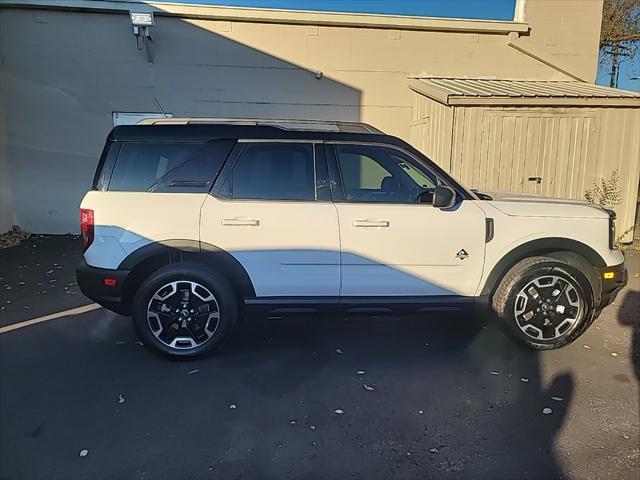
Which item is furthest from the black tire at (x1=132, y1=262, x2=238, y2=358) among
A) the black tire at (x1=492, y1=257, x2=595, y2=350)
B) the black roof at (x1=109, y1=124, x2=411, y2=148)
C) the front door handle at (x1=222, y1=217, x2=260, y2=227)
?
the black tire at (x1=492, y1=257, x2=595, y2=350)

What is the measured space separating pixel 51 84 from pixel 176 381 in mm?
7708

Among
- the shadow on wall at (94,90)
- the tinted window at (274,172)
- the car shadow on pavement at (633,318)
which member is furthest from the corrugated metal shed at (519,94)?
the tinted window at (274,172)

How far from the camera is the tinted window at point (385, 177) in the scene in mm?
4055

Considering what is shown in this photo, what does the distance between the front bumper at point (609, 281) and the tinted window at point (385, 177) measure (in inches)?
65.3

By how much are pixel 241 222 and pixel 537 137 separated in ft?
21.1

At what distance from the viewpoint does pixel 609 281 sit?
4152mm

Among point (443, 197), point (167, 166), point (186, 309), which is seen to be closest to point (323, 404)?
point (186, 309)

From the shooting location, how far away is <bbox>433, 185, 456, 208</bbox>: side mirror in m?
3.86

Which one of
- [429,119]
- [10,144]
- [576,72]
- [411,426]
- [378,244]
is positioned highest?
[576,72]

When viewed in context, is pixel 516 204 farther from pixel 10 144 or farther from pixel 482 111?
pixel 10 144

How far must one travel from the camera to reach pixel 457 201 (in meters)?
4.04

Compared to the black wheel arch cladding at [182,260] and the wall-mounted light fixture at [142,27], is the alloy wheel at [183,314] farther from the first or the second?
the wall-mounted light fixture at [142,27]

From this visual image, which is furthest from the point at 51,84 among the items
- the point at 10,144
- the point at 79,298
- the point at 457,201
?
the point at 457,201

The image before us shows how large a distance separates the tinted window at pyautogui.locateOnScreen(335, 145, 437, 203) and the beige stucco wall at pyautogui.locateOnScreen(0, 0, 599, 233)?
5.39m
